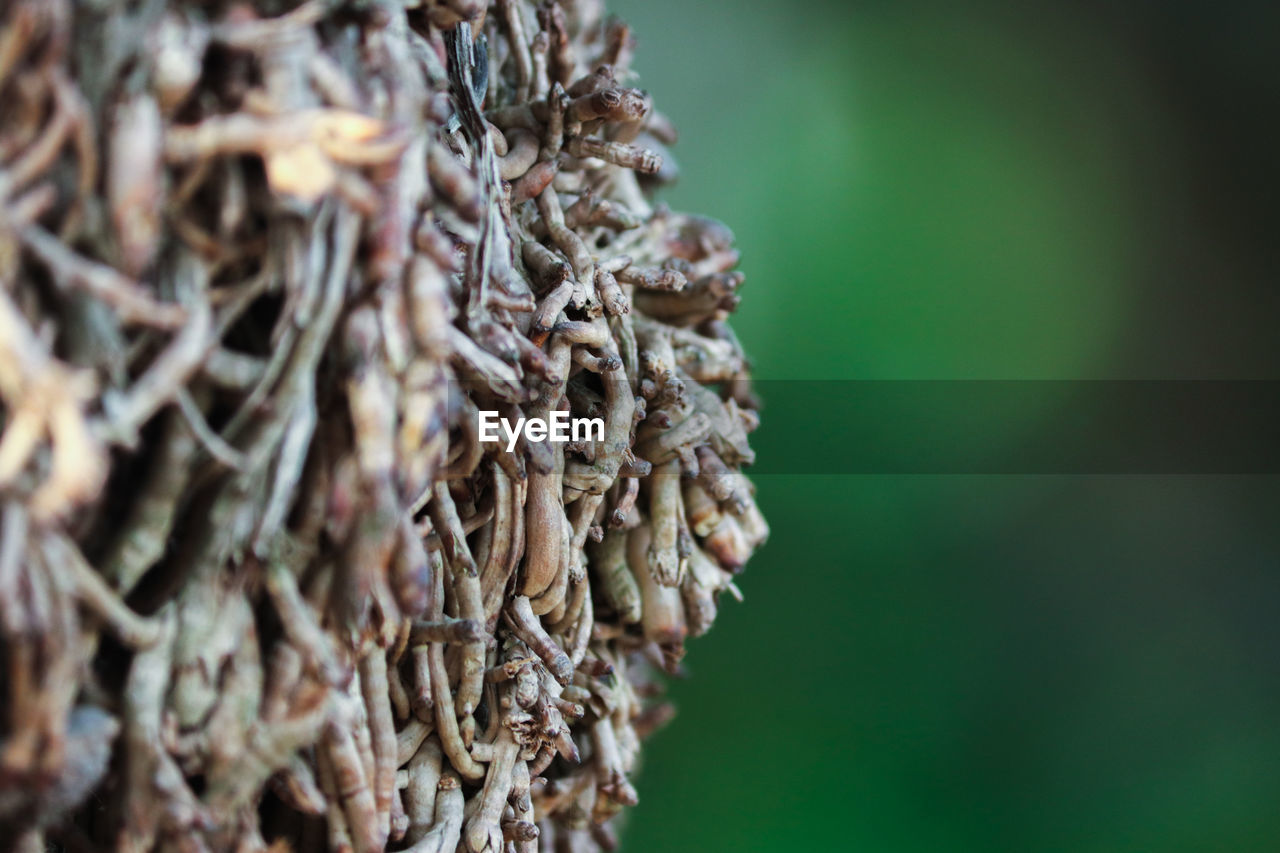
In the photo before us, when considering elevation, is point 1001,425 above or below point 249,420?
below

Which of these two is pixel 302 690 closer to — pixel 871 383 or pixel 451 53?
pixel 451 53

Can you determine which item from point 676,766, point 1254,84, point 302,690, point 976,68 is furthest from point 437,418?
point 1254,84
